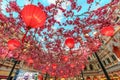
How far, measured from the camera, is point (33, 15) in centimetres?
393

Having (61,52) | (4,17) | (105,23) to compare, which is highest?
(61,52)

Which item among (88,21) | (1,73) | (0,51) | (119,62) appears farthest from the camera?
(119,62)

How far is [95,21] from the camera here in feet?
31.3

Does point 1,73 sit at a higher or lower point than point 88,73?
lower

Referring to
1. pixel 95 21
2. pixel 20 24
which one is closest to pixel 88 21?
pixel 95 21

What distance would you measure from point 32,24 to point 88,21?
6269 mm

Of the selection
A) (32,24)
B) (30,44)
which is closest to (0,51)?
(30,44)

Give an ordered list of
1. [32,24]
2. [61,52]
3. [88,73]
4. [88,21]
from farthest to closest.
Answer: [88,73], [61,52], [88,21], [32,24]

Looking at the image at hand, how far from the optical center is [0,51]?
1534cm

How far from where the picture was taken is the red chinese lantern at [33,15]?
3826mm

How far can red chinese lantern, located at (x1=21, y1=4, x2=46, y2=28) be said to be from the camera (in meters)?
3.83

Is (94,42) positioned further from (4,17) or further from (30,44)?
(4,17)

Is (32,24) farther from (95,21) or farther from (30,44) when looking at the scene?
(30,44)

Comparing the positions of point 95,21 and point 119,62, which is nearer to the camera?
point 95,21
